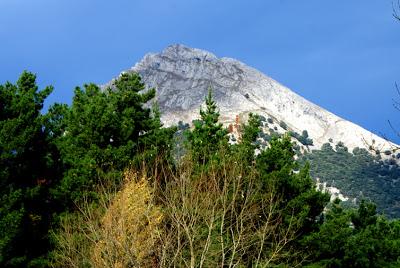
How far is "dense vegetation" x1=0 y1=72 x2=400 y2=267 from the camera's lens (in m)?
19.4

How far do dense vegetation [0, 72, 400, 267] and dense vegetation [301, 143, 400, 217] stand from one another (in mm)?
114199

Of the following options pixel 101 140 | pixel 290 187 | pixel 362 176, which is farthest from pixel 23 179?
pixel 362 176

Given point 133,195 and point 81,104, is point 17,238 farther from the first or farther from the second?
point 81,104

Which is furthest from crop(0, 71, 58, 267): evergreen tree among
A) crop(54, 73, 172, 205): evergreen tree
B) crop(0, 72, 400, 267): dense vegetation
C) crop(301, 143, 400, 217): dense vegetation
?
crop(301, 143, 400, 217): dense vegetation

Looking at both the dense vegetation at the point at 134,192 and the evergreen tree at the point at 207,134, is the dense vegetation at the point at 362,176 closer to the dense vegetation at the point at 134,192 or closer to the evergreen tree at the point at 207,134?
the evergreen tree at the point at 207,134

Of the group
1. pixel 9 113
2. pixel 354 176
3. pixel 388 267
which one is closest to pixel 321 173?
pixel 354 176

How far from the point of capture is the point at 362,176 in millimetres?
176375

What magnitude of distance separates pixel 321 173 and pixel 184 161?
514 feet

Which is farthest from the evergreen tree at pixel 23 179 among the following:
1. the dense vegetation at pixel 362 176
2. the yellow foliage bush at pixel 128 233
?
the dense vegetation at pixel 362 176

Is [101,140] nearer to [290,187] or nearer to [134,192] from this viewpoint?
[134,192]

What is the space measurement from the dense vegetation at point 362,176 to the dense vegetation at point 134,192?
375 feet

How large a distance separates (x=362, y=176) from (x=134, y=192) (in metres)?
163

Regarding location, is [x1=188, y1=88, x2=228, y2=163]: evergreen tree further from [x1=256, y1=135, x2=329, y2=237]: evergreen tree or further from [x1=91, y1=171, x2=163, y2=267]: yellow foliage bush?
[x1=91, y1=171, x2=163, y2=267]: yellow foliage bush

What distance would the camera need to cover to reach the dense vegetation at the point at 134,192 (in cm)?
1939
